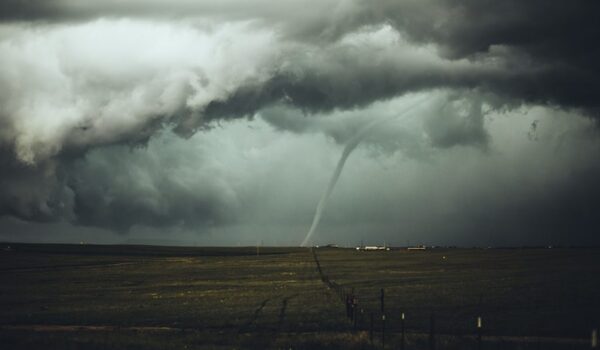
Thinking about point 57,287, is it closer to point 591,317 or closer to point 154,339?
point 154,339

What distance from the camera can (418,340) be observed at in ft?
102

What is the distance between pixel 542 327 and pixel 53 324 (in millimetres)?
33035

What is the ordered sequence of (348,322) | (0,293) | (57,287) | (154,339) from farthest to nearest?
(57,287)
(0,293)
(348,322)
(154,339)

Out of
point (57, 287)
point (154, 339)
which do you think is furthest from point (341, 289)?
point (57, 287)

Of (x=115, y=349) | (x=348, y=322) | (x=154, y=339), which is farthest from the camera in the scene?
(x=348, y=322)

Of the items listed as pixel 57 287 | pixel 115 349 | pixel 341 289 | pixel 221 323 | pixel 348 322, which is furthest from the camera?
pixel 57 287

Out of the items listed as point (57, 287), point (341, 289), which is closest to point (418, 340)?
point (341, 289)

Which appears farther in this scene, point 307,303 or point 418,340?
point 307,303

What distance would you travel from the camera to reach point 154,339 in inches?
1344

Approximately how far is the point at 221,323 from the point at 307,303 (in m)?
11.6

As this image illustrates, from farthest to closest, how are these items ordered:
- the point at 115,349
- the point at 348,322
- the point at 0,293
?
1. the point at 0,293
2. the point at 348,322
3. the point at 115,349

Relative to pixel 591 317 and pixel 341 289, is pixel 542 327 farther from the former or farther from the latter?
pixel 341 289

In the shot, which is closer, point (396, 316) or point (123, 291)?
point (396, 316)

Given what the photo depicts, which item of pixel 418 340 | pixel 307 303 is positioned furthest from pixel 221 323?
pixel 418 340
